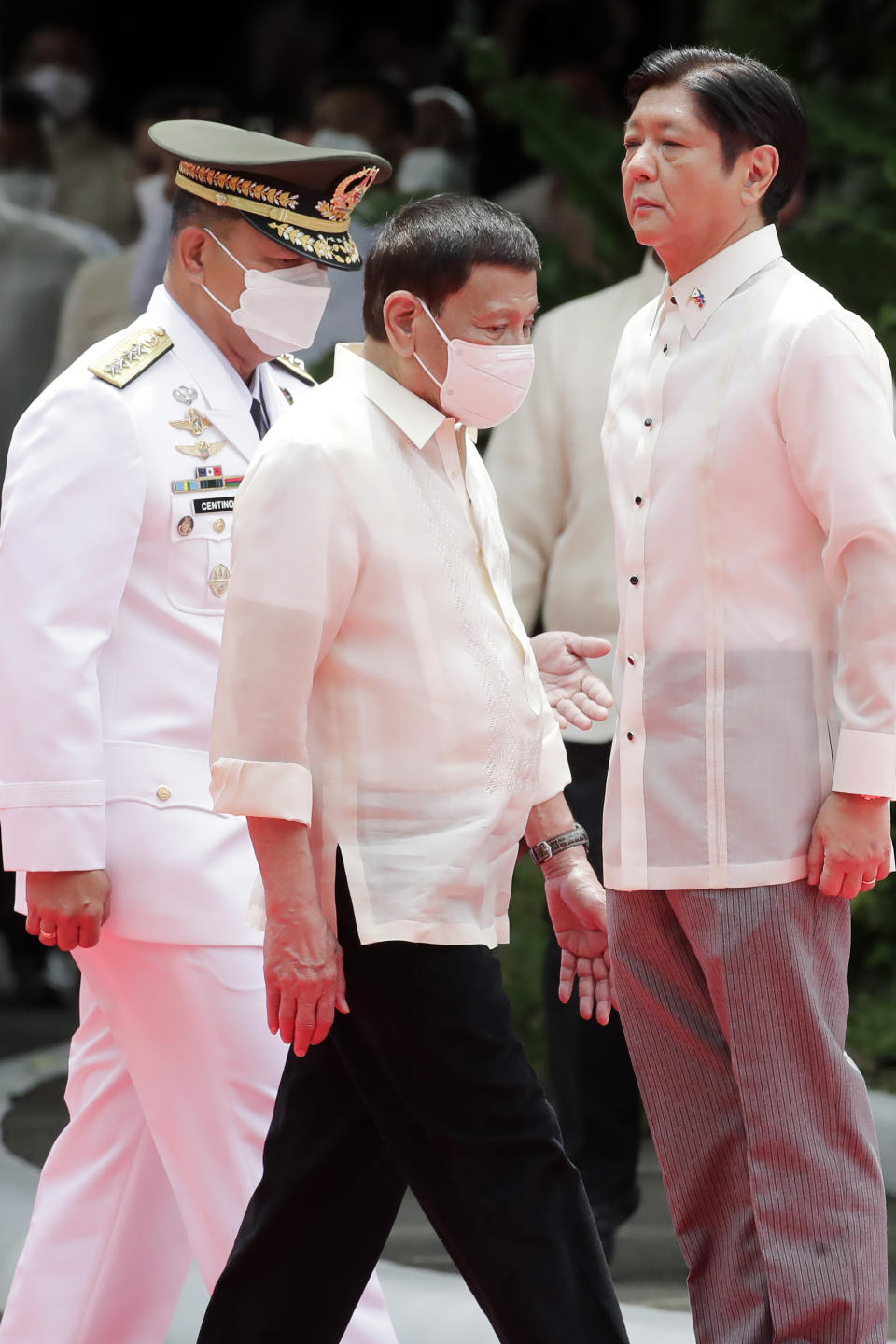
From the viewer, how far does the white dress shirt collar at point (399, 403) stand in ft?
8.18

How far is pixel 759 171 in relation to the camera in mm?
2559

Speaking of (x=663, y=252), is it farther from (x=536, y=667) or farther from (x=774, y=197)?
(x=536, y=667)

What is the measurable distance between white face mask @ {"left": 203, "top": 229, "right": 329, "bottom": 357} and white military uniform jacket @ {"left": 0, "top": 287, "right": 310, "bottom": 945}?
140mm

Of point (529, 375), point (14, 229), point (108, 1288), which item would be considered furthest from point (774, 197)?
point (14, 229)

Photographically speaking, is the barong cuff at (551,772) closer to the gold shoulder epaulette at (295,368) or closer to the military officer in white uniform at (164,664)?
the military officer in white uniform at (164,664)

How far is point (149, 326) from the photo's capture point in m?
2.97

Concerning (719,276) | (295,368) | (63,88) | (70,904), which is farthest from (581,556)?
(63,88)

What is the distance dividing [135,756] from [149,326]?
0.61m

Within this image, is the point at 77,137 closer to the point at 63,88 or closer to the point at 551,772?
the point at 63,88

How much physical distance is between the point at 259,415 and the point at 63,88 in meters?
5.71

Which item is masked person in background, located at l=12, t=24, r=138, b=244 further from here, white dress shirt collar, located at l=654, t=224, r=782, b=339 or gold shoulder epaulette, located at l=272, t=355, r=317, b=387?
white dress shirt collar, located at l=654, t=224, r=782, b=339

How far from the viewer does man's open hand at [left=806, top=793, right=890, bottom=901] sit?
245 cm

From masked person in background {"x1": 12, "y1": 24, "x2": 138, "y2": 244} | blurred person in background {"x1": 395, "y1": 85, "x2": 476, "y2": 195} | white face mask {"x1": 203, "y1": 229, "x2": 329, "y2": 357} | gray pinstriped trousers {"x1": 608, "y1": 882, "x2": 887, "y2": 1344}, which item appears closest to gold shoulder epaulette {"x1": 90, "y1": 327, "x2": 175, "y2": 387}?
white face mask {"x1": 203, "y1": 229, "x2": 329, "y2": 357}

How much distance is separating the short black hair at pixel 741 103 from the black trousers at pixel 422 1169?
0.98 metres
